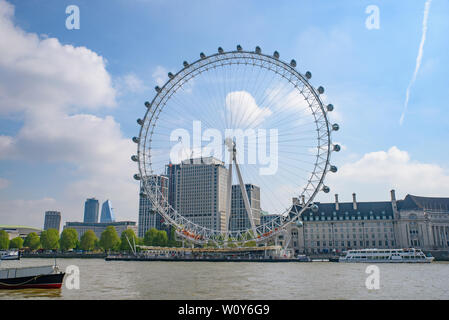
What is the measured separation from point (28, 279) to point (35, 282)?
0.58 m

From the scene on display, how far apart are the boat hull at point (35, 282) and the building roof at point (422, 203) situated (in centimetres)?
10355

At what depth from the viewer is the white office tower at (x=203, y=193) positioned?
577 feet

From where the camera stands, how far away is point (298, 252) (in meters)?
116

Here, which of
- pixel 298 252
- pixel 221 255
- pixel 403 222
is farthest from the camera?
pixel 298 252

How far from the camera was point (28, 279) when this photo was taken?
96.3 feet

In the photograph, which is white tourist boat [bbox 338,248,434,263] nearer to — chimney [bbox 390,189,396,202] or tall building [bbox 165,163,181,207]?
chimney [bbox 390,189,396,202]

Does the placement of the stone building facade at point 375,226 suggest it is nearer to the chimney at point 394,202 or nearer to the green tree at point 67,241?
the chimney at point 394,202

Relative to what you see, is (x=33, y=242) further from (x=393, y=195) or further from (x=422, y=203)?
(x=422, y=203)

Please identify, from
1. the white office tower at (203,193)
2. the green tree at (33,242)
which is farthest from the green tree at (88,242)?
the white office tower at (203,193)

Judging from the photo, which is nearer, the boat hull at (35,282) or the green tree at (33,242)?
the boat hull at (35,282)

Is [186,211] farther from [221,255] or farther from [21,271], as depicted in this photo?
[21,271]
